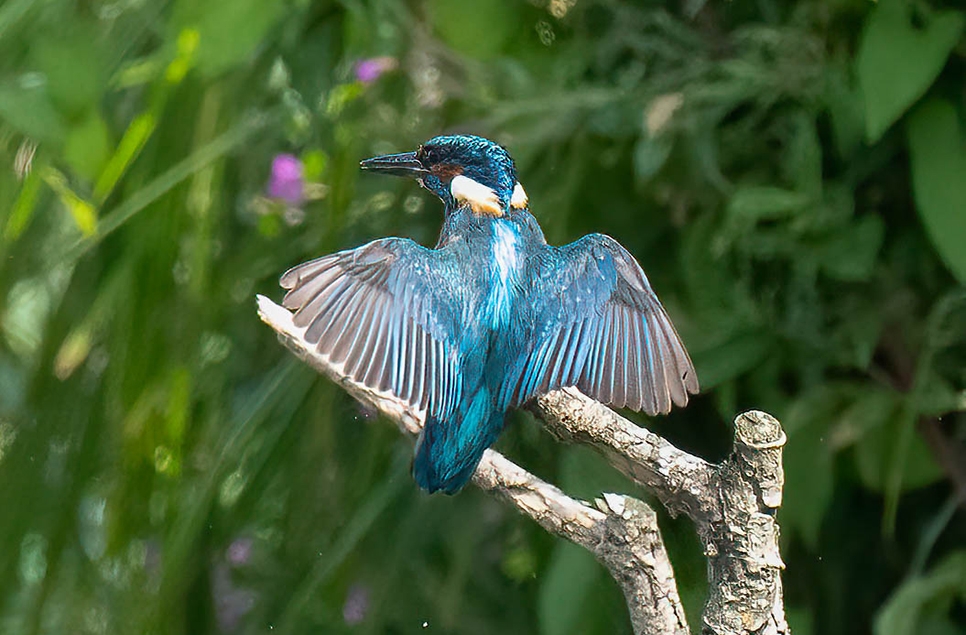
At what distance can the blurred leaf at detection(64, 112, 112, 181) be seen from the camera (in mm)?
830

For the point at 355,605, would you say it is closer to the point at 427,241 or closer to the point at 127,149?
the point at 427,241

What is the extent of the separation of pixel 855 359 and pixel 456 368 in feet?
1.70

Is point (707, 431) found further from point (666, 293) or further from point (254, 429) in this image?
point (254, 429)

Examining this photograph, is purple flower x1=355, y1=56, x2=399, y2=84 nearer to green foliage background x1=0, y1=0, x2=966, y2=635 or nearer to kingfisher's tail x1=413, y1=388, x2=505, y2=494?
green foliage background x1=0, y1=0, x2=966, y2=635

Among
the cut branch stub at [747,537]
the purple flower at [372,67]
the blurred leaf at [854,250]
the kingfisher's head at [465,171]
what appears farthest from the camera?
the purple flower at [372,67]

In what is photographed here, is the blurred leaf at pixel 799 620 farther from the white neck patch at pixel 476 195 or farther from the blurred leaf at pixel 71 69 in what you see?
the blurred leaf at pixel 71 69

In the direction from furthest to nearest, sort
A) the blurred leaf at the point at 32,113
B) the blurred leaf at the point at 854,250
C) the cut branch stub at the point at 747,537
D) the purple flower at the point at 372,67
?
1. the purple flower at the point at 372,67
2. the blurred leaf at the point at 854,250
3. the blurred leaf at the point at 32,113
4. the cut branch stub at the point at 747,537

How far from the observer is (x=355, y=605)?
3.52 feet

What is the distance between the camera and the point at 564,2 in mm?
1052

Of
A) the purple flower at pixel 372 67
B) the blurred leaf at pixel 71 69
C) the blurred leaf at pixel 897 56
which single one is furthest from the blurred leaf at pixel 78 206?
the blurred leaf at pixel 897 56

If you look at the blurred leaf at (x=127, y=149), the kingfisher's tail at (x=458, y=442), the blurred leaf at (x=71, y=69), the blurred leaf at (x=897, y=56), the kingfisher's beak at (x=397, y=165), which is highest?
the blurred leaf at (x=897, y=56)

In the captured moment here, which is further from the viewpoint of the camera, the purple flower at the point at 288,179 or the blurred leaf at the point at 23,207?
the purple flower at the point at 288,179

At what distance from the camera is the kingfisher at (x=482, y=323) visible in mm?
541

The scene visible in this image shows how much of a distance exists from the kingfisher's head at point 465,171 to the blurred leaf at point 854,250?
1.20ft
